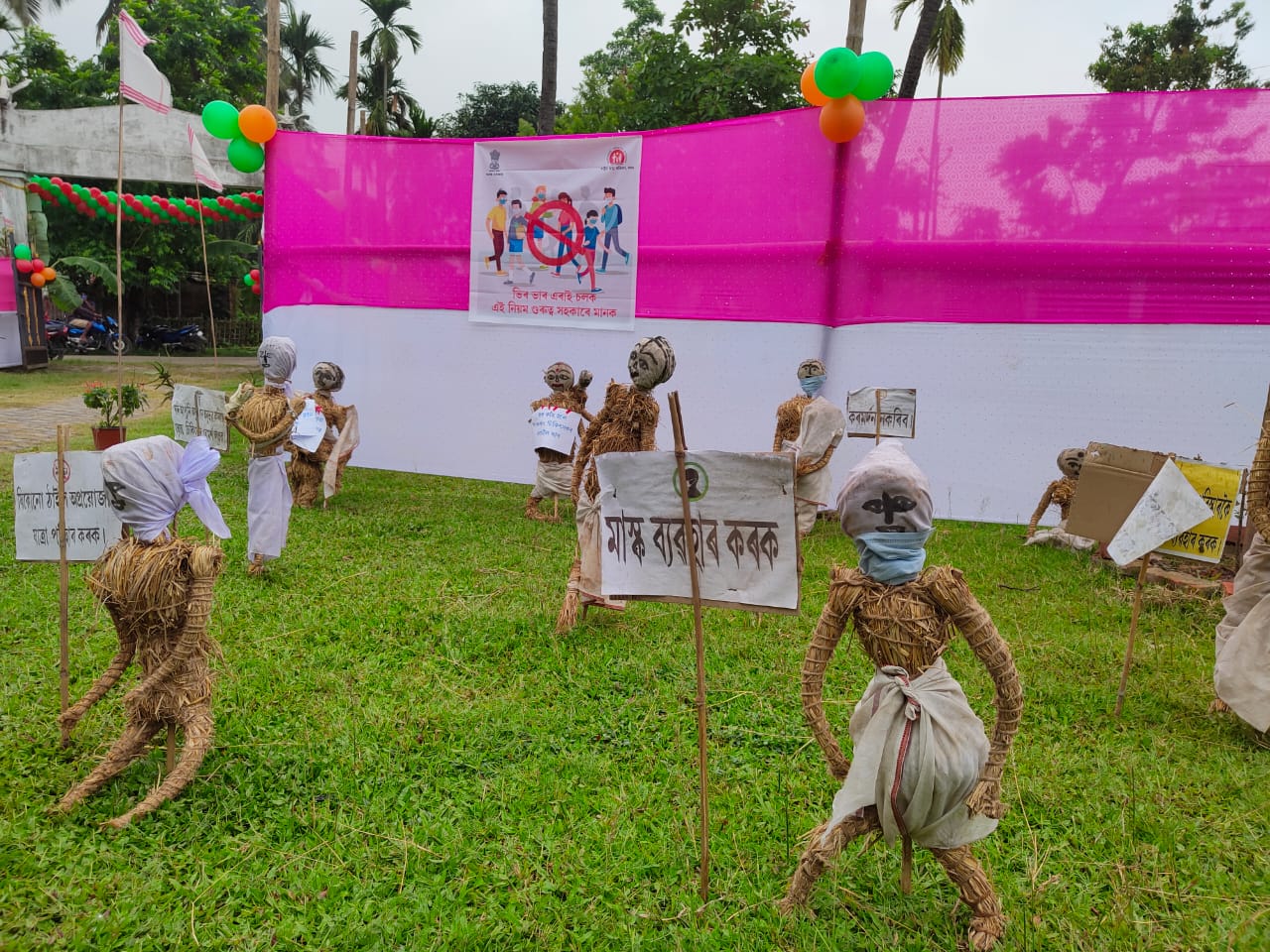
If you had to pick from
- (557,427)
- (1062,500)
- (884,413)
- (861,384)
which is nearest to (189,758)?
(557,427)

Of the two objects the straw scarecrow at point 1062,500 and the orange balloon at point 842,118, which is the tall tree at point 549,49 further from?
the straw scarecrow at point 1062,500

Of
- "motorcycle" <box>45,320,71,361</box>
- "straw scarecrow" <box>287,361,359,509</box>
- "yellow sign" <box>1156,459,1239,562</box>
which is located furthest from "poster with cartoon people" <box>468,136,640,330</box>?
"motorcycle" <box>45,320,71,361</box>

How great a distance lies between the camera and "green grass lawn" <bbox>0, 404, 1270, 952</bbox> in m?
3.00

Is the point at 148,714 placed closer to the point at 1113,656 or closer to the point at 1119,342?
the point at 1113,656

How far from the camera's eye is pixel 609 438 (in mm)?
5738

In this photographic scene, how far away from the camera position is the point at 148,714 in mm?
3568

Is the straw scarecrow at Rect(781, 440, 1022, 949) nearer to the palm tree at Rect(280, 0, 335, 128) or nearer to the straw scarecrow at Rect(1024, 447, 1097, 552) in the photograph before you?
the straw scarecrow at Rect(1024, 447, 1097, 552)

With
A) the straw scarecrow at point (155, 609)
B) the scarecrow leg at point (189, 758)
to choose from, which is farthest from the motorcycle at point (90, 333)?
the scarecrow leg at point (189, 758)

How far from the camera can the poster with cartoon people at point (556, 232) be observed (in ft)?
29.8

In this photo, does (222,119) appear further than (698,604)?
Yes

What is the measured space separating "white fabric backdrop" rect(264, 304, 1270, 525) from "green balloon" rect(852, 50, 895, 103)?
2.09m

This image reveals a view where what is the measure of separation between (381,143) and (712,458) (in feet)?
27.2

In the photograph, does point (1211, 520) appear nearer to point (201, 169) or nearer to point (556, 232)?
point (556, 232)

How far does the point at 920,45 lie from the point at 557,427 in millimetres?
8356
